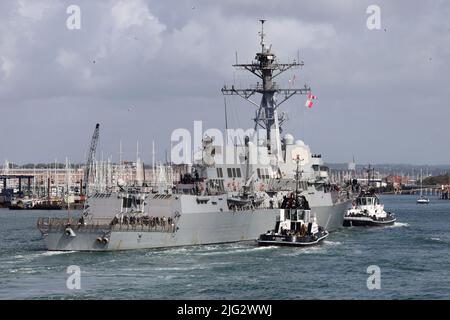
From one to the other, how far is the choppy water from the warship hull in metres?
1.06

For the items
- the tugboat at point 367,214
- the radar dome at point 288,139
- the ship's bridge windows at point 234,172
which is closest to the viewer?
the ship's bridge windows at point 234,172

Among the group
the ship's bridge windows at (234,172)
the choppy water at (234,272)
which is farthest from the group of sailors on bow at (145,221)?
the ship's bridge windows at (234,172)

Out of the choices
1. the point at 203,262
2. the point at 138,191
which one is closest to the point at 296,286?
the point at 203,262

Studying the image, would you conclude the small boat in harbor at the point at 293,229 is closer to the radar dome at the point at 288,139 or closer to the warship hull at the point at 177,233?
the warship hull at the point at 177,233

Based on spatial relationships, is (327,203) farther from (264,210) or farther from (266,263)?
(266,263)

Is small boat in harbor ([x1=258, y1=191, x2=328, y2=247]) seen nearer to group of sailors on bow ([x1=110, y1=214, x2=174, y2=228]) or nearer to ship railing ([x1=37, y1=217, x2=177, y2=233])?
group of sailors on bow ([x1=110, y1=214, x2=174, y2=228])

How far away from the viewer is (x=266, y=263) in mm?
47594

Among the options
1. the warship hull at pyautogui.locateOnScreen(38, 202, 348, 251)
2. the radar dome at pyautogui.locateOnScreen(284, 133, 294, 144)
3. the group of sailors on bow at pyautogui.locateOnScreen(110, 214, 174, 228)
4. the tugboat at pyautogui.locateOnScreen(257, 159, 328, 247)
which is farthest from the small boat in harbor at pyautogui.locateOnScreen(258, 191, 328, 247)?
the radar dome at pyautogui.locateOnScreen(284, 133, 294, 144)

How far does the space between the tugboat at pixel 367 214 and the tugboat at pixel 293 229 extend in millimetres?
23141

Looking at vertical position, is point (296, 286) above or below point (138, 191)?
below

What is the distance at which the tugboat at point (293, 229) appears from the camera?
182 feet

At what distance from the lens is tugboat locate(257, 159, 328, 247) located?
55375 millimetres
